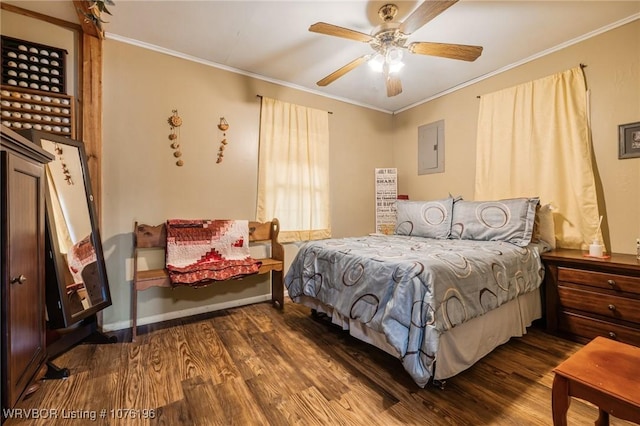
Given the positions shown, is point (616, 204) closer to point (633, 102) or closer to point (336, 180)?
point (633, 102)

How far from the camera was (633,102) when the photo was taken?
7.47 feet

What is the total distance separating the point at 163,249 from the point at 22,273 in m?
1.33

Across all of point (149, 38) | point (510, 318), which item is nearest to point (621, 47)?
point (510, 318)

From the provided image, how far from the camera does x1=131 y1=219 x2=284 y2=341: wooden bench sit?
7.44 feet

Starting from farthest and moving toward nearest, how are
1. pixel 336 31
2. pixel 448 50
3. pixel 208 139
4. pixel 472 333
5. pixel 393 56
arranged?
pixel 208 139
pixel 393 56
pixel 448 50
pixel 336 31
pixel 472 333

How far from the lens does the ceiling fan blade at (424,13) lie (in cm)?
160

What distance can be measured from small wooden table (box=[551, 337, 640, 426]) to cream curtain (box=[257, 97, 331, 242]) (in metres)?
2.69

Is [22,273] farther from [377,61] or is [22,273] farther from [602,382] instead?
[377,61]

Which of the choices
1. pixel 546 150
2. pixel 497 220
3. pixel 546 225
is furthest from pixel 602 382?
pixel 546 150

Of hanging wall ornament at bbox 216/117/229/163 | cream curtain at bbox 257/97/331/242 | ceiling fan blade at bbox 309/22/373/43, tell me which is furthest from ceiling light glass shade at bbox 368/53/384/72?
hanging wall ornament at bbox 216/117/229/163

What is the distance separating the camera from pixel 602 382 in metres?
0.97

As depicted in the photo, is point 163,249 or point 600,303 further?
point 163,249

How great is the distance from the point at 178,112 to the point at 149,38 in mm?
653

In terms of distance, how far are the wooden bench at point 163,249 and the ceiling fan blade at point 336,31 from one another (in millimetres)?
1895
